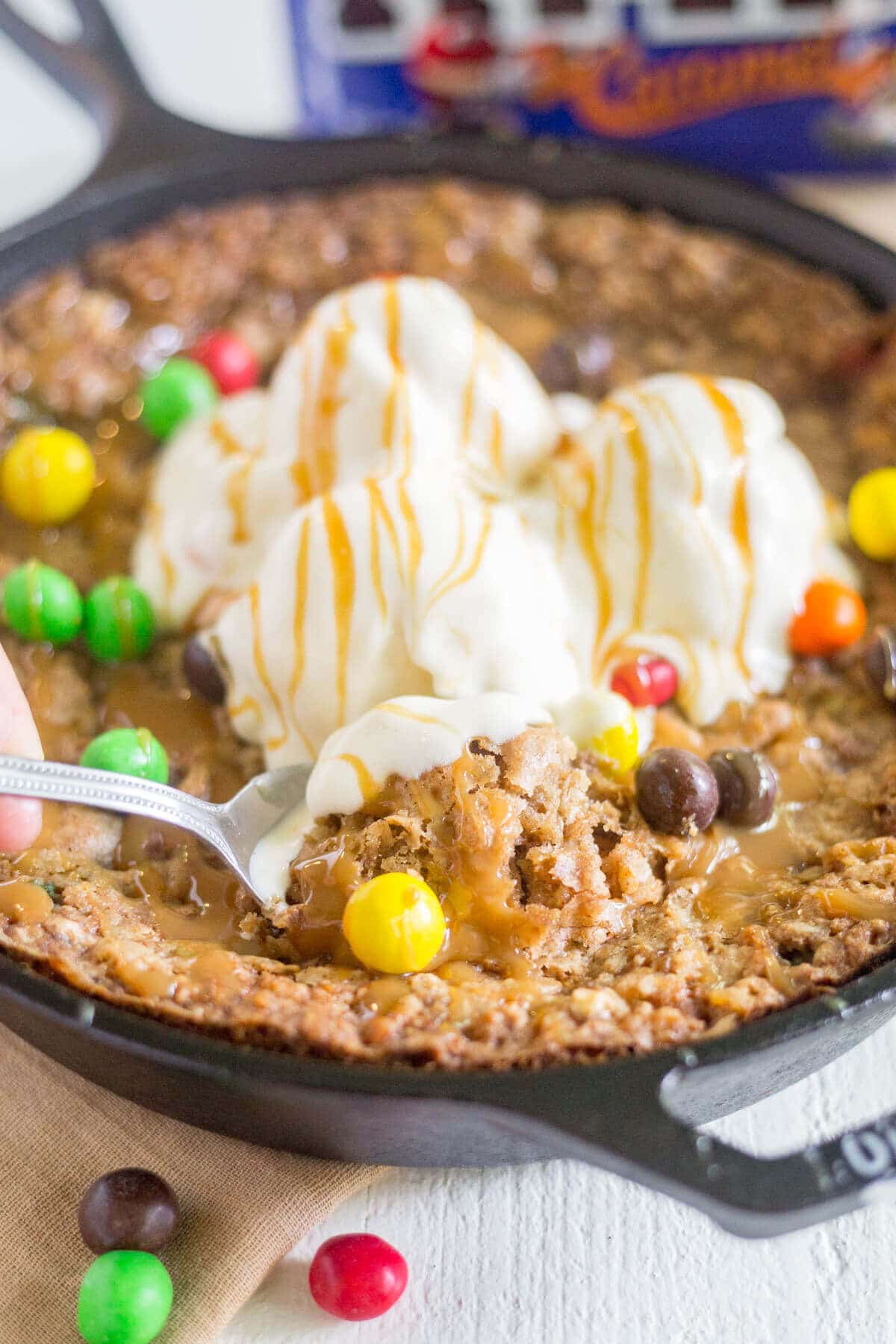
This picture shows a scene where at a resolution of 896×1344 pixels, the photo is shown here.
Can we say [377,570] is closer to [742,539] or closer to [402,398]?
[402,398]

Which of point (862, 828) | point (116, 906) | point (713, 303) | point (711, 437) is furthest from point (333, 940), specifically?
point (713, 303)

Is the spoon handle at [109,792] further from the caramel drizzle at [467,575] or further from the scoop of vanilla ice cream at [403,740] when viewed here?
the caramel drizzle at [467,575]

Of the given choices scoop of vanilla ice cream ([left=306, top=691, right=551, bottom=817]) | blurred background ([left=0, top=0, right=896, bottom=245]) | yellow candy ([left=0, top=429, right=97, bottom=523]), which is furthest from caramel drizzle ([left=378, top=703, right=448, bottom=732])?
blurred background ([left=0, top=0, right=896, bottom=245])

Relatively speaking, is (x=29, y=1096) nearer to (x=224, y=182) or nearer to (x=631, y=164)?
(x=224, y=182)

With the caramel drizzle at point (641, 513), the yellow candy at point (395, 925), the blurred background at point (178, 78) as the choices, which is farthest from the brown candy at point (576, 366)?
the blurred background at point (178, 78)

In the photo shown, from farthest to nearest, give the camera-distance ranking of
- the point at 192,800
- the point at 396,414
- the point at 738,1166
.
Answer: the point at 396,414 < the point at 192,800 < the point at 738,1166

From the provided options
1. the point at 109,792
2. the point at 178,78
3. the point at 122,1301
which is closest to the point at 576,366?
the point at 109,792
